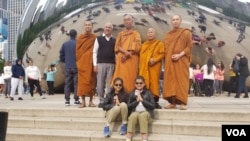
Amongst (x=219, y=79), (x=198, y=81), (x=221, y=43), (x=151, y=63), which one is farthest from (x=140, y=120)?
(x=221, y=43)

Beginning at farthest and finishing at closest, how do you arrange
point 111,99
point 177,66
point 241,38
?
point 241,38 → point 177,66 → point 111,99

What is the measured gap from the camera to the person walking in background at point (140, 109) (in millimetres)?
4820

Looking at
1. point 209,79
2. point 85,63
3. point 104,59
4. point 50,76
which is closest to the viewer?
point 104,59

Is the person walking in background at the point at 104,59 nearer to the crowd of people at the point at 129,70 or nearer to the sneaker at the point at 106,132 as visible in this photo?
the crowd of people at the point at 129,70

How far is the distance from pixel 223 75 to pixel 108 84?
7346 mm

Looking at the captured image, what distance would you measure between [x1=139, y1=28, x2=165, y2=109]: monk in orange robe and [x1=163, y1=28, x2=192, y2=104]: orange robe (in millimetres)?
130

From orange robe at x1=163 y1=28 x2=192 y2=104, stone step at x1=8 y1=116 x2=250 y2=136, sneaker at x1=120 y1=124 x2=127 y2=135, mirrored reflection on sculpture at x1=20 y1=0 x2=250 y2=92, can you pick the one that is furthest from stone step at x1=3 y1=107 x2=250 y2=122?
mirrored reflection on sculpture at x1=20 y1=0 x2=250 y2=92

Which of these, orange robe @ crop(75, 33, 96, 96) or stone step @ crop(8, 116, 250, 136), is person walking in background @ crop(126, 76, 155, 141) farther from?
orange robe @ crop(75, 33, 96, 96)

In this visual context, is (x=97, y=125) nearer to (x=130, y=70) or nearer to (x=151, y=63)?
(x=130, y=70)

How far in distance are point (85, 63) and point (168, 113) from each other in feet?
6.22

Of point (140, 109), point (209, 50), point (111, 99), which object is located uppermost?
point (209, 50)

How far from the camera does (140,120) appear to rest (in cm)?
486

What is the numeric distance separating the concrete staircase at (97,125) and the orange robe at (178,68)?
324 millimetres

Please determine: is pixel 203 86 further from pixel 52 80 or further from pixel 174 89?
pixel 174 89
